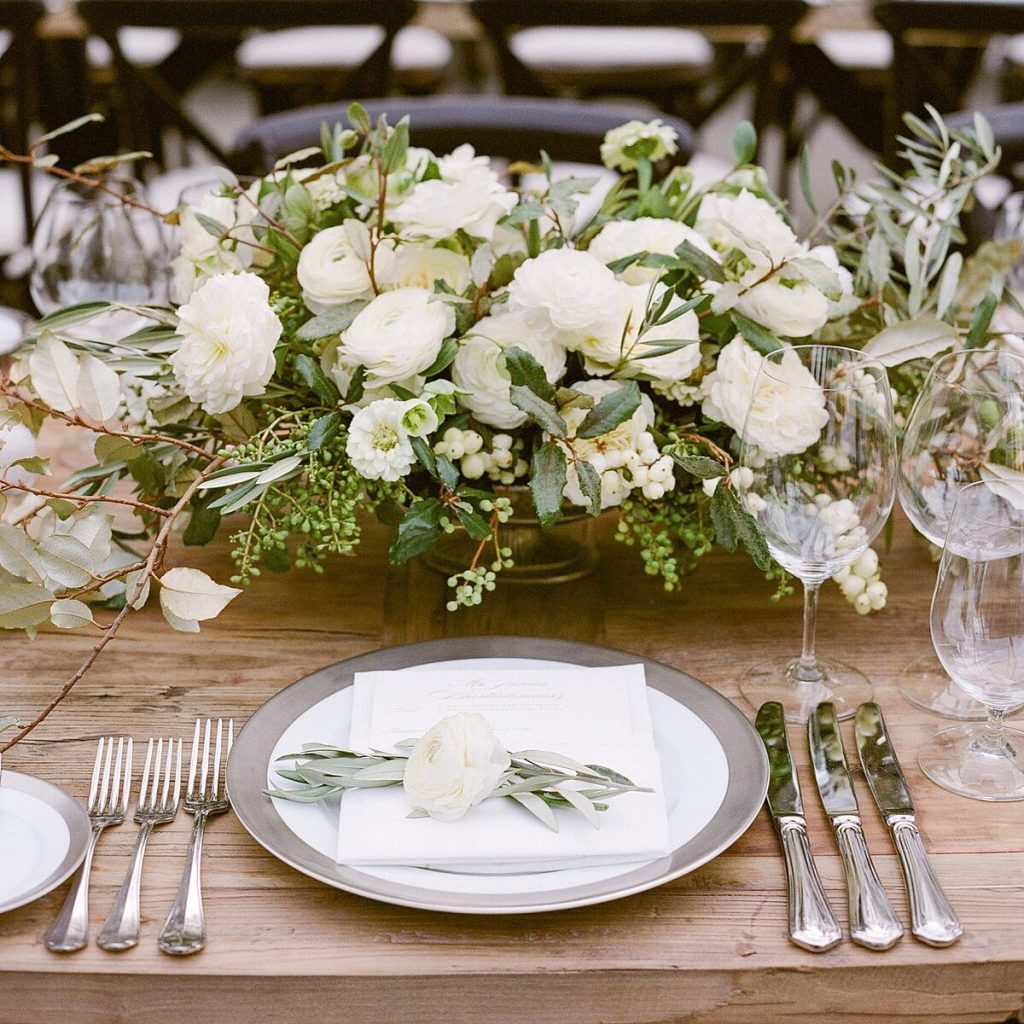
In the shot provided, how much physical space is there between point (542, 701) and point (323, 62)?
2945 mm

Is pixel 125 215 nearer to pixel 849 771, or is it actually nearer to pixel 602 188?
pixel 849 771

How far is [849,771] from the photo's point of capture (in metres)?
0.86

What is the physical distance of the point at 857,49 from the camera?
11.7 ft

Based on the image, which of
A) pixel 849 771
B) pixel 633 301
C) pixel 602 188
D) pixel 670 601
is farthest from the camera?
pixel 602 188

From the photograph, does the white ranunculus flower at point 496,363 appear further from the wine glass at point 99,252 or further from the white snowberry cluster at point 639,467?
the wine glass at point 99,252

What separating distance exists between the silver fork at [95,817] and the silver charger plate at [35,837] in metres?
0.01

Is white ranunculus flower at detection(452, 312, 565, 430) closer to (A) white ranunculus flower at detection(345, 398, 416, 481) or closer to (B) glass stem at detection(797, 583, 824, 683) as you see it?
(A) white ranunculus flower at detection(345, 398, 416, 481)

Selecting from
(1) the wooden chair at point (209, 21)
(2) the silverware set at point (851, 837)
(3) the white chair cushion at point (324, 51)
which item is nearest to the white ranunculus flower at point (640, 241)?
(2) the silverware set at point (851, 837)

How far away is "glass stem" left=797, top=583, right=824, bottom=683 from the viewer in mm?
955

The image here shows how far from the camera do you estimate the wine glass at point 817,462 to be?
2.77ft

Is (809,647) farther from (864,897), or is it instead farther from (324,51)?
(324,51)

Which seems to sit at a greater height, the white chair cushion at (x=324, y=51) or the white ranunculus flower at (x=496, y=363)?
the white ranunculus flower at (x=496, y=363)

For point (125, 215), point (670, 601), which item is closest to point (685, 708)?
point (670, 601)

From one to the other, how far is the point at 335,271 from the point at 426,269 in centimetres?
7
